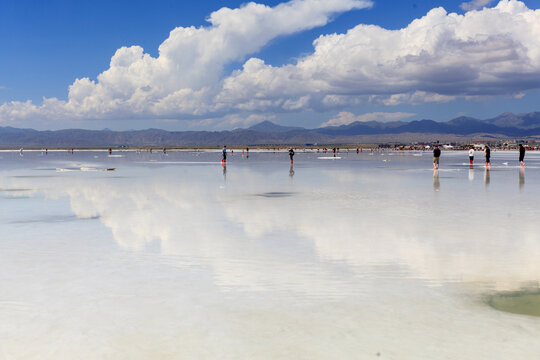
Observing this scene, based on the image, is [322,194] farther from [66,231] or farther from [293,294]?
[293,294]

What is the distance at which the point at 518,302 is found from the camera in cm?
720

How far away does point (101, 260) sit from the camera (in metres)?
9.88

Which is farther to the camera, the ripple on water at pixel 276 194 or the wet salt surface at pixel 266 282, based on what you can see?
the ripple on water at pixel 276 194

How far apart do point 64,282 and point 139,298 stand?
1.71 metres

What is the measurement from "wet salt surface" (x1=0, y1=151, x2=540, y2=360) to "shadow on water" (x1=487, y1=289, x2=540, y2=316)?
182 mm

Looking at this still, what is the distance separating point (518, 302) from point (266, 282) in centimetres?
375

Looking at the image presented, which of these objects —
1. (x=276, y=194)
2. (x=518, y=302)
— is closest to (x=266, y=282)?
(x=518, y=302)

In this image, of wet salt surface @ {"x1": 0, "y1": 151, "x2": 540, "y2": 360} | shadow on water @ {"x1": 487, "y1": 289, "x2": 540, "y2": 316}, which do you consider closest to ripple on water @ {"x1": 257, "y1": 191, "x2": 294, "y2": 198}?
wet salt surface @ {"x1": 0, "y1": 151, "x2": 540, "y2": 360}

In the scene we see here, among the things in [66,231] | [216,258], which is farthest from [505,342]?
[66,231]

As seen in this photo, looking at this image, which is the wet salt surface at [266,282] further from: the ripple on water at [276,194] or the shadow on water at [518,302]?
the ripple on water at [276,194]

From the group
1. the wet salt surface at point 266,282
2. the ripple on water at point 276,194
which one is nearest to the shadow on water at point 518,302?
the wet salt surface at point 266,282

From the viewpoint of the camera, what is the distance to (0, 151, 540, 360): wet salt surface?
5.73 meters

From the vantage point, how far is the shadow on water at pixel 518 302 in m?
6.84

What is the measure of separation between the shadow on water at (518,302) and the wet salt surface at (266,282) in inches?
7.1
